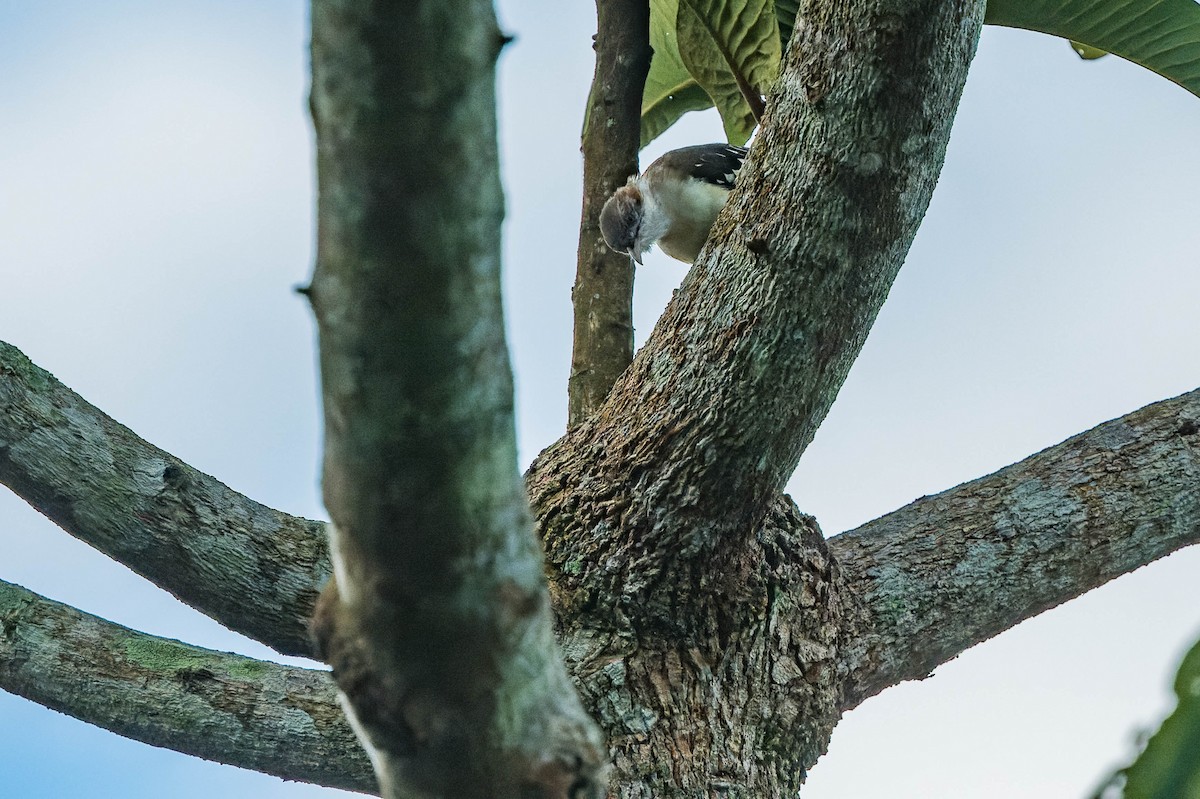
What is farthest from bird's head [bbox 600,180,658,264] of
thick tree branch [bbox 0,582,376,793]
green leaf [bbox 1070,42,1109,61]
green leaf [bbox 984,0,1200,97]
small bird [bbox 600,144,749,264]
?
thick tree branch [bbox 0,582,376,793]

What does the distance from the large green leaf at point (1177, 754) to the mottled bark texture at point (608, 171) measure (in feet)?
9.66

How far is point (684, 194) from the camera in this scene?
427 cm

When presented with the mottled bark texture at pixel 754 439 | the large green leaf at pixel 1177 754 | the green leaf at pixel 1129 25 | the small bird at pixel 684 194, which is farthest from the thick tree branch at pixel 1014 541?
the large green leaf at pixel 1177 754

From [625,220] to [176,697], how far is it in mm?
2171

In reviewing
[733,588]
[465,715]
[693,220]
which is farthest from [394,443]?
[693,220]

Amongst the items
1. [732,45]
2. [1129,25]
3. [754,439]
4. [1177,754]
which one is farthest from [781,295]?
[1177,754]

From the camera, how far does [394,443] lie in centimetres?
111

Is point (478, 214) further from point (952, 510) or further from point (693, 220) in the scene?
point (693, 220)

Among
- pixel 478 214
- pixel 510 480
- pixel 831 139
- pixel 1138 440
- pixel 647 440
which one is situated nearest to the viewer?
pixel 478 214

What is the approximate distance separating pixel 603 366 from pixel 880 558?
3.57 ft

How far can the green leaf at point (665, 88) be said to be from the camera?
3.82 m

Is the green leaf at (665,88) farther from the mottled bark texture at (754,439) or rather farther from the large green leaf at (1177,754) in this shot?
the large green leaf at (1177,754)

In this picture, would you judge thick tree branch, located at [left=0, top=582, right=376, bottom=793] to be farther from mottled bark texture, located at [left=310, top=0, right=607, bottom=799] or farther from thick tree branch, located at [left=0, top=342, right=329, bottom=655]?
mottled bark texture, located at [left=310, top=0, right=607, bottom=799]

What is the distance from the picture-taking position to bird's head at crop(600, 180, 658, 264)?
360cm
